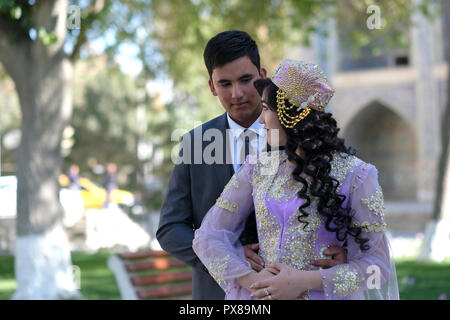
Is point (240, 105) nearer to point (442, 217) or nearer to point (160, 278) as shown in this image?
point (160, 278)

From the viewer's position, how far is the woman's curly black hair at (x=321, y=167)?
78.7 inches

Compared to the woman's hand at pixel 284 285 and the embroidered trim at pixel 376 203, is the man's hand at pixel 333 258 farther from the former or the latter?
the embroidered trim at pixel 376 203

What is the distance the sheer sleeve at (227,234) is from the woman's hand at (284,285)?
0.11 metres

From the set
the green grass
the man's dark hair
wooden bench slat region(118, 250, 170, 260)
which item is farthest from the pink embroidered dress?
the green grass

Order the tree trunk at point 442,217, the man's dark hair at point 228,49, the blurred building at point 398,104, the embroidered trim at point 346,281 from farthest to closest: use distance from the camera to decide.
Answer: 1. the blurred building at point 398,104
2. the tree trunk at point 442,217
3. the man's dark hair at point 228,49
4. the embroidered trim at point 346,281

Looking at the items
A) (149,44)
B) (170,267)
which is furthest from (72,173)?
(170,267)

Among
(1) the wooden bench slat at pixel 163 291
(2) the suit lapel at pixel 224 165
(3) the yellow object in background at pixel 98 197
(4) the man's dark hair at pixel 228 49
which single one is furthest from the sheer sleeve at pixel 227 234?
(3) the yellow object in background at pixel 98 197

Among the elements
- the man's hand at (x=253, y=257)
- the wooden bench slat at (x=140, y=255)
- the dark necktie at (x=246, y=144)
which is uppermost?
the dark necktie at (x=246, y=144)

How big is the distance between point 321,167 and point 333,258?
321mm

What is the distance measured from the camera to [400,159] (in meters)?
24.3

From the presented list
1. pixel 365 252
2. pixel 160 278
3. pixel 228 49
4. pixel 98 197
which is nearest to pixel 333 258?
pixel 365 252

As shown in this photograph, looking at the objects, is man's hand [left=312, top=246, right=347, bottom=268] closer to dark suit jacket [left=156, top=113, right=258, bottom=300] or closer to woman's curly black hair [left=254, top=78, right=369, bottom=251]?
woman's curly black hair [left=254, top=78, right=369, bottom=251]

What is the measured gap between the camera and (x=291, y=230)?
2066mm

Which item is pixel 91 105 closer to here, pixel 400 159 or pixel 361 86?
pixel 361 86
